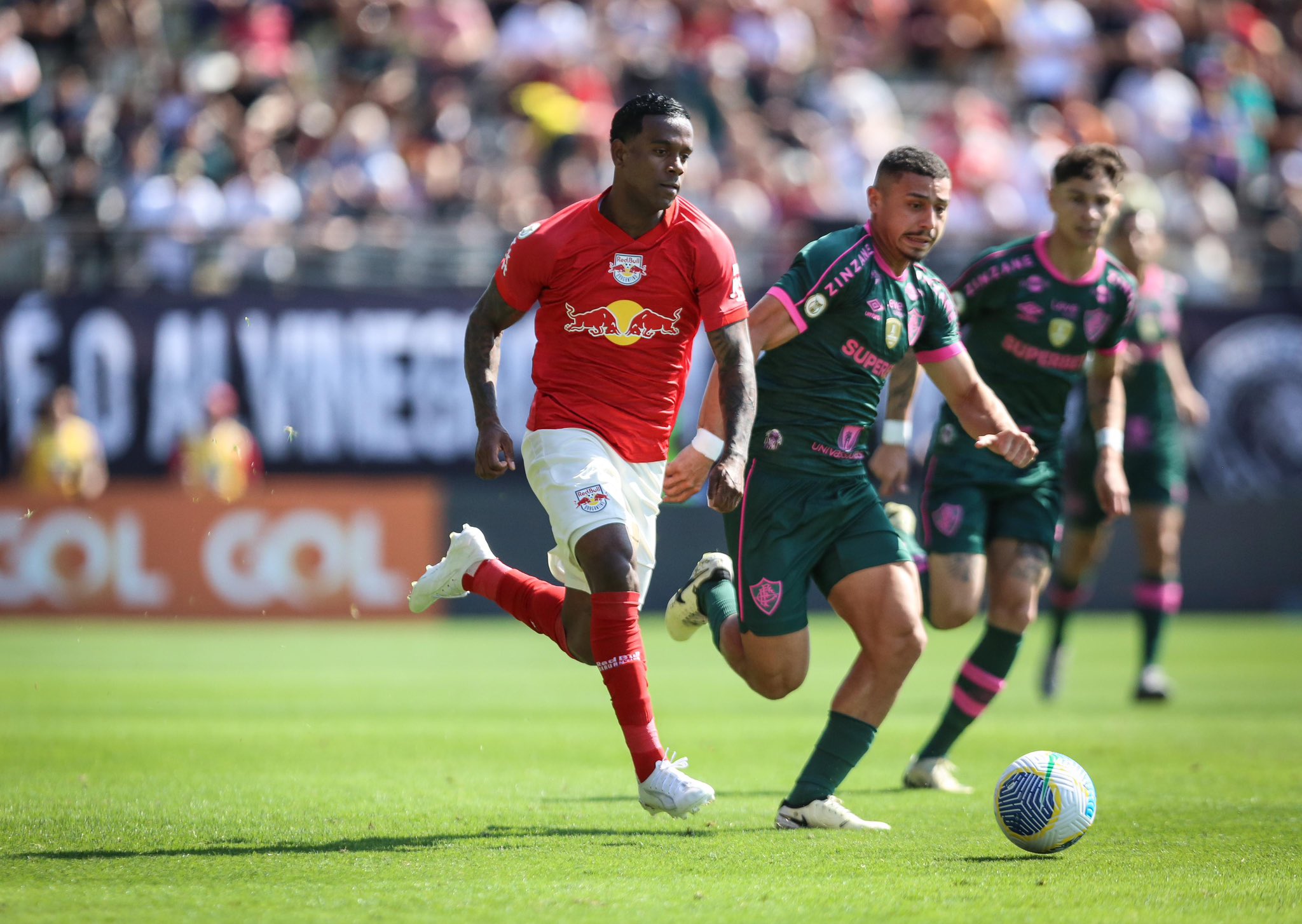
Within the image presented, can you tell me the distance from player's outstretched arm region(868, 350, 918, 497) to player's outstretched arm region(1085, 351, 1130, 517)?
43.4 inches

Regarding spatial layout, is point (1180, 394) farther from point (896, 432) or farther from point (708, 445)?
point (708, 445)

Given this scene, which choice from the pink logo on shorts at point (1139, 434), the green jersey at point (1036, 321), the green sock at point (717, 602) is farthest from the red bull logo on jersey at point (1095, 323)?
the pink logo on shorts at point (1139, 434)

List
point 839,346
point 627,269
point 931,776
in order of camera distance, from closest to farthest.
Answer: point 627,269, point 839,346, point 931,776

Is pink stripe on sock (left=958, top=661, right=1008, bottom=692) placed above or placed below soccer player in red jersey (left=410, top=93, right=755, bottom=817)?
below

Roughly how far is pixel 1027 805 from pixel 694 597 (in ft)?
6.79

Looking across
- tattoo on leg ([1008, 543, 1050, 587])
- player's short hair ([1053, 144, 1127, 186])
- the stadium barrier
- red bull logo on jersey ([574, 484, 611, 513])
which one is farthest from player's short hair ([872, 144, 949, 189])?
the stadium barrier

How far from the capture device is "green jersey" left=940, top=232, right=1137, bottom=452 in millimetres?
7953

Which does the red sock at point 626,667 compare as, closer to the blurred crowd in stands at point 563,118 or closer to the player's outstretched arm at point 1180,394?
the player's outstretched arm at point 1180,394

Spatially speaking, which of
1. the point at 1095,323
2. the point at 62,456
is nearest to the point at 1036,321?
the point at 1095,323

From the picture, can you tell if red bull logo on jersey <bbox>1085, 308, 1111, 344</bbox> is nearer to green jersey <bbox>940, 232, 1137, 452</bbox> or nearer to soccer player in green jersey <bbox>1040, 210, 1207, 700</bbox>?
green jersey <bbox>940, 232, 1137, 452</bbox>

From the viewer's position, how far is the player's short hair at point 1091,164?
7789 millimetres

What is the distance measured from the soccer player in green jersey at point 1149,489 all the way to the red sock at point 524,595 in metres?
5.75

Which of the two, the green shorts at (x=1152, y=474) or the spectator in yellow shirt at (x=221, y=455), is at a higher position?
the green shorts at (x=1152, y=474)

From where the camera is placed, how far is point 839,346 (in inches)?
260
